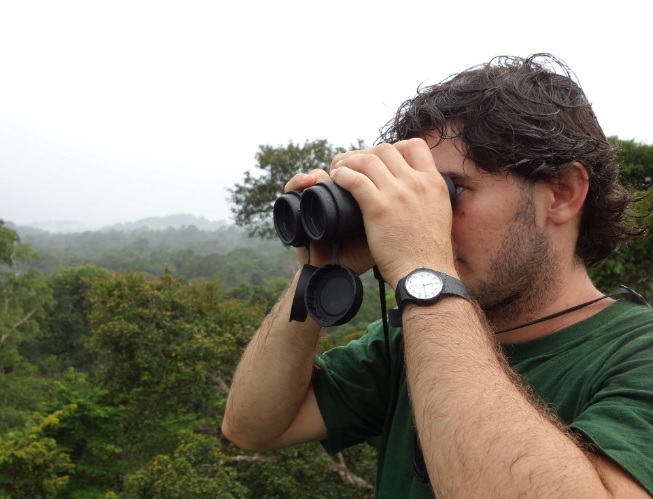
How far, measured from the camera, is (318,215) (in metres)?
1.22

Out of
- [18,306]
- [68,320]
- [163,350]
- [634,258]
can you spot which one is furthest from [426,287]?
[68,320]

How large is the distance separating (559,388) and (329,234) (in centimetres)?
52

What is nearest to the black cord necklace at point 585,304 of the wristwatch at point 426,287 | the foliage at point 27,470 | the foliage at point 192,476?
the wristwatch at point 426,287

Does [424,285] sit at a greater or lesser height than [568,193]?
lesser

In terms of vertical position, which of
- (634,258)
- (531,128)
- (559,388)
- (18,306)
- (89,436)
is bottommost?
(89,436)

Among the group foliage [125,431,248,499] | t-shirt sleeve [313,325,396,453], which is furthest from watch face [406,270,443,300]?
foliage [125,431,248,499]

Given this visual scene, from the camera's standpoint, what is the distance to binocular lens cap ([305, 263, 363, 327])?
1110 millimetres

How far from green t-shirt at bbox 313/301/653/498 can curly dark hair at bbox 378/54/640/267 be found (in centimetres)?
32

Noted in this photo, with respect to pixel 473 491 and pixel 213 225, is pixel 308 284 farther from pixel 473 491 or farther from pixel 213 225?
pixel 213 225

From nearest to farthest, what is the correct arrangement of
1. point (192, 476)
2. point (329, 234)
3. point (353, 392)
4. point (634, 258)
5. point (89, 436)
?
point (329, 234), point (353, 392), point (634, 258), point (192, 476), point (89, 436)

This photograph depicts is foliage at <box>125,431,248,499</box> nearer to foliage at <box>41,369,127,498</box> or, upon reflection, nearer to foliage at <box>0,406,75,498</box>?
foliage at <box>0,406,75,498</box>

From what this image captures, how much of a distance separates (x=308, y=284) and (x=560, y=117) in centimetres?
70

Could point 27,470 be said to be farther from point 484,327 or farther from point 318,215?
point 484,327

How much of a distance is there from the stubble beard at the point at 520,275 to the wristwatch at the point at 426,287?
0.79 ft
